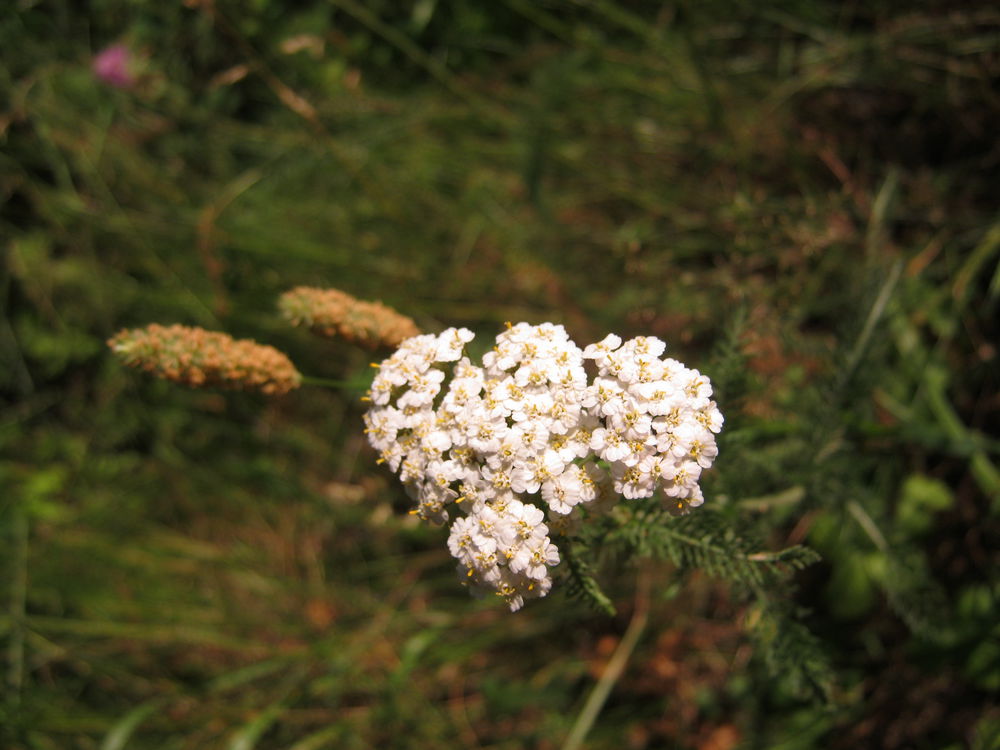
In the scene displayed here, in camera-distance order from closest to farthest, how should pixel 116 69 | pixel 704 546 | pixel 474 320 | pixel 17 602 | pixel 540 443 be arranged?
1. pixel 540 443
2. pixel 704 546
3. pixel 17 602
4. pixel 474 320
5. pixel 116 69

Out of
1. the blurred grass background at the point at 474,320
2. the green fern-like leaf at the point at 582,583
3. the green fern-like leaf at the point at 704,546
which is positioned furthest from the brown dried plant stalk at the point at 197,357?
the blurred grass background at the point at 474,320

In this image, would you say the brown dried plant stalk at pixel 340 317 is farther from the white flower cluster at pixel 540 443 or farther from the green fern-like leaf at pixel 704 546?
the green fern-like leaf at pixel 704 546

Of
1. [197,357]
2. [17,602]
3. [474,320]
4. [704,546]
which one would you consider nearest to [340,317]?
[197,357]

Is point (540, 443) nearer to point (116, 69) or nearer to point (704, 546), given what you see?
point (704, 546)

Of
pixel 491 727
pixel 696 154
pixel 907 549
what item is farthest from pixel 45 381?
pixel 907 549

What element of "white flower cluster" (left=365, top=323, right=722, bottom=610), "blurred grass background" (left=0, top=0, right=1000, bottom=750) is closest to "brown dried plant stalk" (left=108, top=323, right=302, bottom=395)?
"white flower cluster" (left=365, top=323, right=722, bottom=610)

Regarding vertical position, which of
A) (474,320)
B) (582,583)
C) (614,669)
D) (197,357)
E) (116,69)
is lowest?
(614,669)

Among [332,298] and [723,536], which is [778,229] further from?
[332,298]

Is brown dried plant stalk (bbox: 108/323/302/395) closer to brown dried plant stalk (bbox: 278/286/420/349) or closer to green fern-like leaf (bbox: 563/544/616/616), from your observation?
brown dried plant stalk (bbox: 278/286/420/349)
